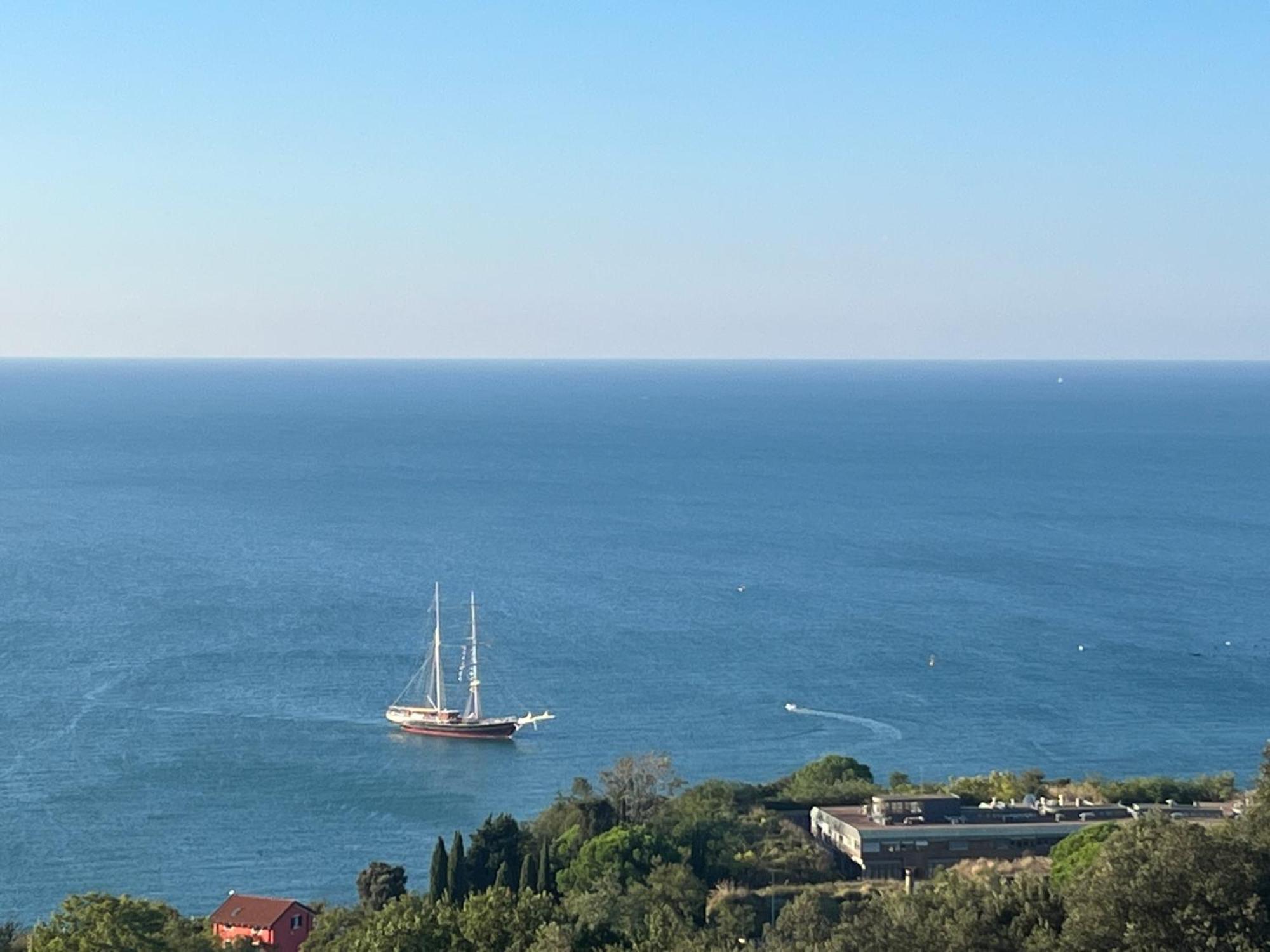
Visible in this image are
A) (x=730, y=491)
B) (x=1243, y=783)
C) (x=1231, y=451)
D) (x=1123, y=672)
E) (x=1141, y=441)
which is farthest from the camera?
(x=1141, y=441)

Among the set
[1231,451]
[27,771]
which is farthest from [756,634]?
[1231,451]

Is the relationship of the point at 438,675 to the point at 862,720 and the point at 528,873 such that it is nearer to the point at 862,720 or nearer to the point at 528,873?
the point at 862,720

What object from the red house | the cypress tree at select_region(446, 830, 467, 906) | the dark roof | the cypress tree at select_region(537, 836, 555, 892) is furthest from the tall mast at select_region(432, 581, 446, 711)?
the cypress tree at select_region(537, 836, 555, 892)

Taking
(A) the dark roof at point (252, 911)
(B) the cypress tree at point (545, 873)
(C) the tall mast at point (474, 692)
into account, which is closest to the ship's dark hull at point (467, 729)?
(C) the tall mast at point (474, 692)

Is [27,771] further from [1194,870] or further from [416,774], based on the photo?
[1194,870]

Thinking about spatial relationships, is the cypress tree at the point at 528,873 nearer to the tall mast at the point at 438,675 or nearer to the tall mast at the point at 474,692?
the tall mast at the point at 438,675

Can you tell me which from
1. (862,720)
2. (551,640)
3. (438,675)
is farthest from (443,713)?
(862,720)

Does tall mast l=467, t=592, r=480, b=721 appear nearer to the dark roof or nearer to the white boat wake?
the white boat wake
